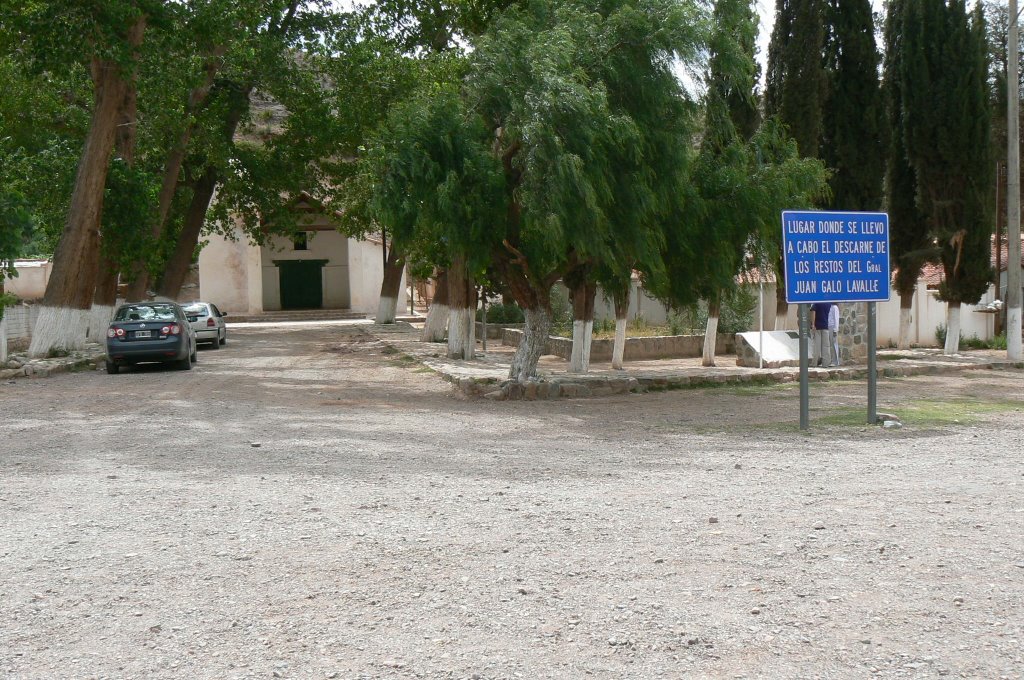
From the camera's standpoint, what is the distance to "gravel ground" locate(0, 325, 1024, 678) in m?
4.46

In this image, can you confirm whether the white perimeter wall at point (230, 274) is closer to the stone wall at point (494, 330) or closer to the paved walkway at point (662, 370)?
the stone wall at point (494, 330)

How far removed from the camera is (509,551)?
611cm

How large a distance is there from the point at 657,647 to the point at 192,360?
20.3 meters

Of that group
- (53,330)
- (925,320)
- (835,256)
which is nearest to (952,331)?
(925,320)

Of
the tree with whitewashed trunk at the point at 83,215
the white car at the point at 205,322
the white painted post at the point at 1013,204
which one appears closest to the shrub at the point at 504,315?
the white car at the point at 205,322

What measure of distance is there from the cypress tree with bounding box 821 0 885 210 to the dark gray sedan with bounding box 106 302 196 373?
15045 millimetres

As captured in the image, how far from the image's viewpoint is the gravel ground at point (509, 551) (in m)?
4.46

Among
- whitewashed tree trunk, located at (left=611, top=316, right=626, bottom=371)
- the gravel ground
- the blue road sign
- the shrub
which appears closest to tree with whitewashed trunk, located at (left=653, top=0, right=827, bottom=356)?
the blue road sign

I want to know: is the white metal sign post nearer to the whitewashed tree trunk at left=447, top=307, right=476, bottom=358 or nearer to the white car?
the whitewashed tree trunk at left=447, top=307, right=476, bottom=358

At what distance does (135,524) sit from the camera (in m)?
6.84

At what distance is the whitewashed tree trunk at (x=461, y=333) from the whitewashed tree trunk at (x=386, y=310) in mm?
17747

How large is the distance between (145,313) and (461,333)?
22.5ft

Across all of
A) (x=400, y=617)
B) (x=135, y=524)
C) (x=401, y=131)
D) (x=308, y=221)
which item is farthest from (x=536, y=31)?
(x=308, y=221)

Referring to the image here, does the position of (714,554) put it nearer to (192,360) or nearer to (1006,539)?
(1006,539)
